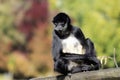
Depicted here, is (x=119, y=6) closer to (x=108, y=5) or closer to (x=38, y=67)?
(x=108, y=5)

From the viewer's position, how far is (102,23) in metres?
15.5

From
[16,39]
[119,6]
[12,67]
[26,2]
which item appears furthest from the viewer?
[26,2]

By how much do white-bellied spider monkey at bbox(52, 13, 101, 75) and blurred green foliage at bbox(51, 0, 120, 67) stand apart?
649 cm

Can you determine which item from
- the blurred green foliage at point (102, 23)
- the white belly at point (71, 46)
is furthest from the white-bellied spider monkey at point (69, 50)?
the blurred green foliage at point (102, 23)

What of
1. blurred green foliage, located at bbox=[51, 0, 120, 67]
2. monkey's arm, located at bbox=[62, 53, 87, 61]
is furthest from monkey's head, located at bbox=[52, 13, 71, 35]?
blurred green foliage, located at bbox=[51, 0, 120, 67]

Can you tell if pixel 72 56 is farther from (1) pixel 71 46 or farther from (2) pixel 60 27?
(2) pixel 60 27

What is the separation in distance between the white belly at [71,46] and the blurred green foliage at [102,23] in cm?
650

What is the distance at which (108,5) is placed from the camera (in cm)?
Answer: 1489

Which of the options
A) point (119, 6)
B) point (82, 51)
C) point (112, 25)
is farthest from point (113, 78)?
point (112, 25)

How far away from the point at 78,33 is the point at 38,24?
17.2 meters

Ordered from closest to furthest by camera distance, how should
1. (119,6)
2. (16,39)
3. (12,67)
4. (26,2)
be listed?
(119,6)
(12,67)
(16,39)
(26,2)

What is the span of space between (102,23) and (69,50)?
982 centimetres

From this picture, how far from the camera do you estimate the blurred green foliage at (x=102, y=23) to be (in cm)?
1377

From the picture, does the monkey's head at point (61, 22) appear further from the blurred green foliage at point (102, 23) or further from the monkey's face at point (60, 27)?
the blurred green foliage at point (102, 23)
